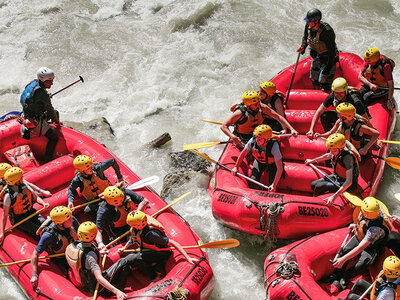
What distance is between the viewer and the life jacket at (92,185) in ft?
19.2

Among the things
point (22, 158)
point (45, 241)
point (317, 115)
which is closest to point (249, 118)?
point (317, 115)

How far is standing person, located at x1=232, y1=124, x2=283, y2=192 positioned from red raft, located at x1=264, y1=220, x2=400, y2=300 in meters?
Result: 0.98

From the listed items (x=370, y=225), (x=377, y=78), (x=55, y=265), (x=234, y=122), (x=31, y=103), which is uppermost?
(x=377, y=78)

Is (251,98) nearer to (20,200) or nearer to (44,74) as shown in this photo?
(44,74)

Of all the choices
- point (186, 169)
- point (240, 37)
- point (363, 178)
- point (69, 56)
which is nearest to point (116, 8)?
point (69, 56)

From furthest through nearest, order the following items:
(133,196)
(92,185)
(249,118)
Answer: (249,118) → (92,185) → (133,196)

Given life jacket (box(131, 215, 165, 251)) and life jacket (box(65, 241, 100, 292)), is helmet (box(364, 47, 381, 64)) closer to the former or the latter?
life jacket (box(131, 215, 165, 251))

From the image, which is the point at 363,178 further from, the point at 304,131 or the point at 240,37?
the point at 240,37

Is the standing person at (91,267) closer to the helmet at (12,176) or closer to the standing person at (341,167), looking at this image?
the helmet at (12,176)

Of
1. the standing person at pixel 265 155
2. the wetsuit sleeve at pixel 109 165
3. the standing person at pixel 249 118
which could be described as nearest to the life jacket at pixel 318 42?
the standing person at pixel 249 118

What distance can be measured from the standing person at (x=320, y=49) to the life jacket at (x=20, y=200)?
437cm

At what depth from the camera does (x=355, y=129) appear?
19.7ft

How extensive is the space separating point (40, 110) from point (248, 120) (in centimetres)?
275

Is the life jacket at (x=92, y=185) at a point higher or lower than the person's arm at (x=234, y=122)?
lower
